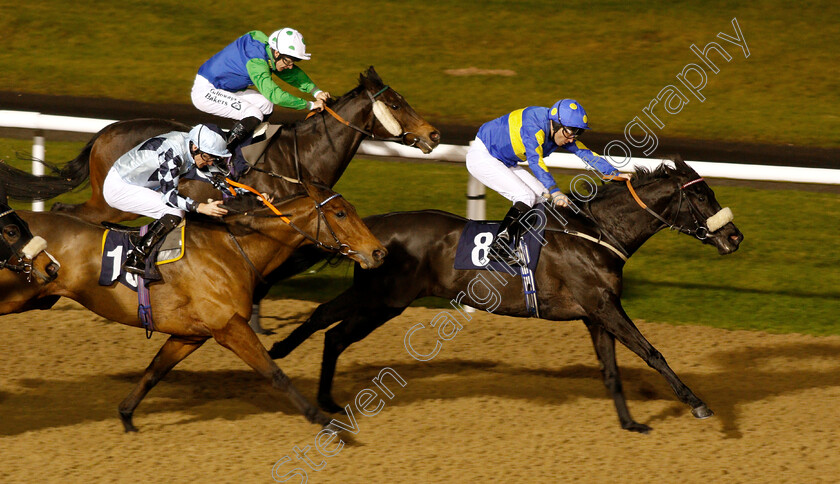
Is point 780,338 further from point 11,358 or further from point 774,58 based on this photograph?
point 774,58

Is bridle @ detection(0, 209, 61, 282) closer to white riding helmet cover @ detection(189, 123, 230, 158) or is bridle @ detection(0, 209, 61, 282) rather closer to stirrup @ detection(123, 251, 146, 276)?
stirrup @ detection(123, 251, 146, 276)

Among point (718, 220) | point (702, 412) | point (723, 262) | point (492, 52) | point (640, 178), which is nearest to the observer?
point (702, 412)

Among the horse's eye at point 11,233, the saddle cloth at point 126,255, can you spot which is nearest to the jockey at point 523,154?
the saddle cloth at point 126,255

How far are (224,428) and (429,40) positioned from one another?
13.7 m

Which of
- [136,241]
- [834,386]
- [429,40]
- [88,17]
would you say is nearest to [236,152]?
[136,241]

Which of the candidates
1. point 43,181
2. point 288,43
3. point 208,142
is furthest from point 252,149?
point 43,181

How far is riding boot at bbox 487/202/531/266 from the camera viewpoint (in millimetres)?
6160

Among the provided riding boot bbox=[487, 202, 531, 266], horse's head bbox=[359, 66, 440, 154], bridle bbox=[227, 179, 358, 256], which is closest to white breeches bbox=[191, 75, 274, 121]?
horse's head bbox=[359, 66, 440, 154]

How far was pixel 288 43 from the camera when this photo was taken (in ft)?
23.3

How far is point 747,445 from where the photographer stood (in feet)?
18.5

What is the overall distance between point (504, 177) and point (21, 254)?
289 cm

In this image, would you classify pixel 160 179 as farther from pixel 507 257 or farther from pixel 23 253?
pixel 507 257

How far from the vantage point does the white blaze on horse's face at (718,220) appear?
596cm

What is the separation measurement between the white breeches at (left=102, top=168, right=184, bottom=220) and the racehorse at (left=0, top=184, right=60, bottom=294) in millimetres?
519
